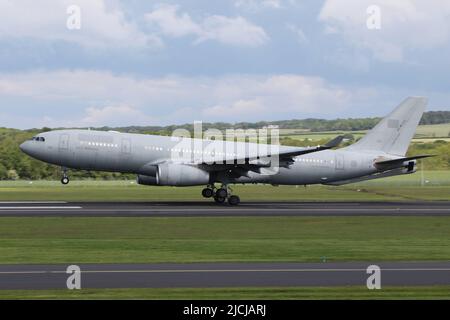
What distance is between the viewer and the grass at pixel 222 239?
27.5m

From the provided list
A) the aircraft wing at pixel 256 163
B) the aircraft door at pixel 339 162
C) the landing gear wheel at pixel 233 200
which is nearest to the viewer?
the aircraft wing at pixel 256 163

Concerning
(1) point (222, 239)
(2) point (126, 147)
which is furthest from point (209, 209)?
(1) point (222, 239)

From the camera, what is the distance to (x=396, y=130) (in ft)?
192

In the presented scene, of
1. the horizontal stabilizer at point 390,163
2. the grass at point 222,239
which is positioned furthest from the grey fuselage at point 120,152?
the grass at point 222,239

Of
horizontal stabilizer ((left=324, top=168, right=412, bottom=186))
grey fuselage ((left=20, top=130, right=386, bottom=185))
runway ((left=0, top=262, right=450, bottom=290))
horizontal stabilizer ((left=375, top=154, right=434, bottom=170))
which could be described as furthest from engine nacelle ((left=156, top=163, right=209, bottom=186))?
runway ((left=0, top=262, right=450, bottom=290))

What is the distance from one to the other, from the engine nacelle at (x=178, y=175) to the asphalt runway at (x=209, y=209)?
4.68ft

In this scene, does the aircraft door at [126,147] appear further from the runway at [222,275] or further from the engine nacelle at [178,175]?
the runway at [222,275]

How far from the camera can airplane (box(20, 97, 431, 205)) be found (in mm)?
51875

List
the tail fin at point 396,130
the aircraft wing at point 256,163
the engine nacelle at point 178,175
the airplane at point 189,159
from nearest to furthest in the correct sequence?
the engine nacelle at point 178,175, the aircraft wing at point 256,163, the airplane at point 189,159, the tail fin at point 396,130

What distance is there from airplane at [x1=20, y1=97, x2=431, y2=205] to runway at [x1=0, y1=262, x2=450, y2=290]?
24763 millimetres

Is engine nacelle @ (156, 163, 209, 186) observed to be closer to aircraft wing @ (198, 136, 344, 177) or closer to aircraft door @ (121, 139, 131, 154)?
aircraft wing @ (198, 136, 344, 177)

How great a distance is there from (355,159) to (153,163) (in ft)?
46.0

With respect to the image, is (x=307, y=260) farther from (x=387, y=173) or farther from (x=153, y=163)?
(x=387, y=173)
